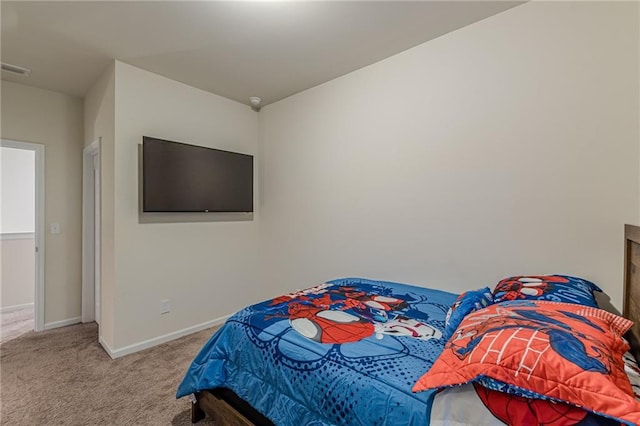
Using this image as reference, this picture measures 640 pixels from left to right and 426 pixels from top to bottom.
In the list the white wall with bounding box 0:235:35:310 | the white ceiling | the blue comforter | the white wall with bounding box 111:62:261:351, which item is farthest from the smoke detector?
the white wall with bounding box 0:235:35:310

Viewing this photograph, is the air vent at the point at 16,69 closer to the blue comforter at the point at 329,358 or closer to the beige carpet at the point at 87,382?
the beige carpet at the point at 87,382

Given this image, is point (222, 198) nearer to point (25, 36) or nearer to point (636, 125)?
point (25, 36)

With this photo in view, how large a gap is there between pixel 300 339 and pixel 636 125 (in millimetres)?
2093

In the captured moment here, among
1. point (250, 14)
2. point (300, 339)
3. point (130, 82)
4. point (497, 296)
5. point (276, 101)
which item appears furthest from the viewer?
point (276, 101)

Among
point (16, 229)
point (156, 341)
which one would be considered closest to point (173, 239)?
point (156, 341)

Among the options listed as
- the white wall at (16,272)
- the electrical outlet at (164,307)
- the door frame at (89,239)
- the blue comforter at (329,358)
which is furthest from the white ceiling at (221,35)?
the white wall at (16,272)

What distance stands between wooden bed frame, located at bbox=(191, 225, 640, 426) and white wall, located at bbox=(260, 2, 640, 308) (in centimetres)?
8

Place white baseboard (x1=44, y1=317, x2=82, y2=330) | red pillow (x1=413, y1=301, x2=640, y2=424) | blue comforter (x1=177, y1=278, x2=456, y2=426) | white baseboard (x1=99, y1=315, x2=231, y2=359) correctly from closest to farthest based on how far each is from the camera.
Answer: red pillow (x1=413, y1=301, x2=640, y2=424) < blue comforter (x1=177, y1=278, x2=456, y2=426) < white baseboard (x1=99, y1=315, x2=231, y2=359) < white baseboard (x1=44, y1=317, x2=82, y2=330)

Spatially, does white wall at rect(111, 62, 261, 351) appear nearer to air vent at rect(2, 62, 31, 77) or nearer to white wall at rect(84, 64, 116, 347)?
white wall at rect(84, 64, 116, 347)

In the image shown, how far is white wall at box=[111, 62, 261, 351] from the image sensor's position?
8.83ft

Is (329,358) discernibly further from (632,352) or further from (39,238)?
(39,238)

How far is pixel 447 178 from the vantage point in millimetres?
2295

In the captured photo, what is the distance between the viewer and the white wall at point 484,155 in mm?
1708

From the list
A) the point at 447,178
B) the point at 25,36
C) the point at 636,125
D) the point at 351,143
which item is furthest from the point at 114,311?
the point at 636,125
